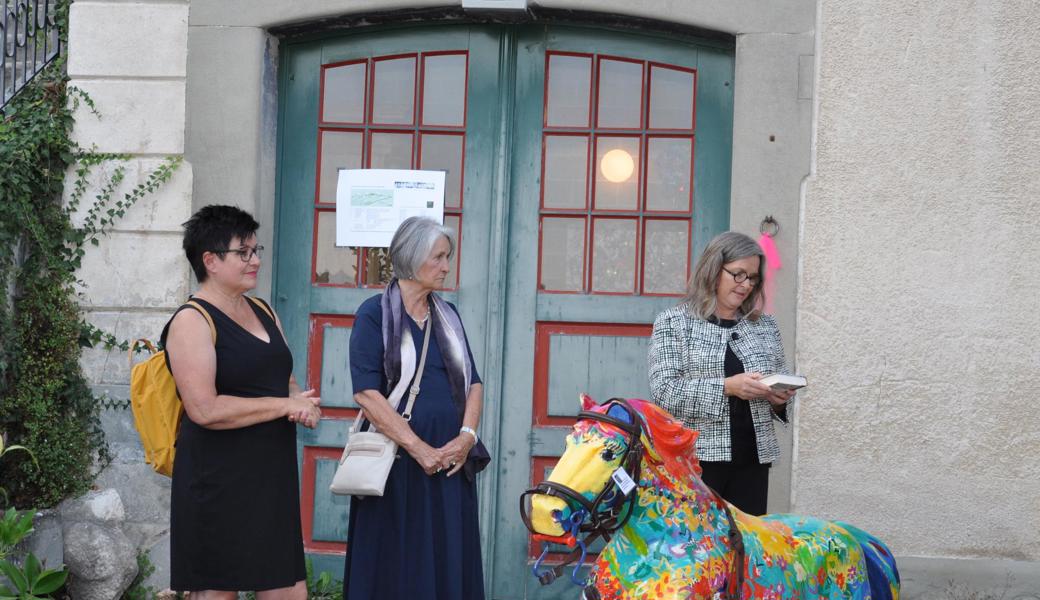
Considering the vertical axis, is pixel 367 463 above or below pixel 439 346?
below

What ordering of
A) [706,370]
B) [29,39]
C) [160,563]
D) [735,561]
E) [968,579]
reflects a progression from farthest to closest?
1. [29,39]
2. [160,563]
3. [968,579]
4. [706,370]
5. [735,561]

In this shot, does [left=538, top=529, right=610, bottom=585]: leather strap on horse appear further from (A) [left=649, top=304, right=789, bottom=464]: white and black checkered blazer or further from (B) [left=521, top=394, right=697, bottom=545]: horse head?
(A) [left=649, top=304, right=789, bottom=464]: white and black checkered blazer

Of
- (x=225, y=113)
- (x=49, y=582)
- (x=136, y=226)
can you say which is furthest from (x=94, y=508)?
(x=225, y=113)

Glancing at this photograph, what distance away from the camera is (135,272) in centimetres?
595

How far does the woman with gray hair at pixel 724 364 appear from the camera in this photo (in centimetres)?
414

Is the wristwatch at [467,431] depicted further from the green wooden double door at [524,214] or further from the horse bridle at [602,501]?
the green wooden double door at [524,214]

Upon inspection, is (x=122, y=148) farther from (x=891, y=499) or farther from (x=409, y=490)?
(x=891, y=499)

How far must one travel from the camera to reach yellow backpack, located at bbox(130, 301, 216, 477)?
4102 millimetres

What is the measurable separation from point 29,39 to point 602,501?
5.11m

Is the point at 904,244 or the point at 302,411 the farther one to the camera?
the point at 904,244

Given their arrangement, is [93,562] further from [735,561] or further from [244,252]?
[735,561]

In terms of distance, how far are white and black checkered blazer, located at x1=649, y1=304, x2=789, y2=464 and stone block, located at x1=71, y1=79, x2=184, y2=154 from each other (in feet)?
10.0

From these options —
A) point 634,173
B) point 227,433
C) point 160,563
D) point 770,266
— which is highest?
point 634,173

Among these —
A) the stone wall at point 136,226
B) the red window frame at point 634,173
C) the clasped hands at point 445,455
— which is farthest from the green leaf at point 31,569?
the red window frame at point 634,173
